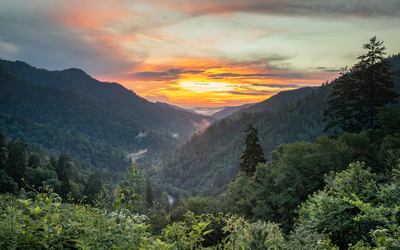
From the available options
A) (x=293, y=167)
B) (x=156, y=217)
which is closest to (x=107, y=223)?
(x=293, y=167)

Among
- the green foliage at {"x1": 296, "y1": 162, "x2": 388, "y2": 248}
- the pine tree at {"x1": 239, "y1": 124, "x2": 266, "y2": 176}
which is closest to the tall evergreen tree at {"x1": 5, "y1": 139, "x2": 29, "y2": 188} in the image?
the pine tree at {"x1": 239, "y1": 124, "x2": 266, "y2": 176}

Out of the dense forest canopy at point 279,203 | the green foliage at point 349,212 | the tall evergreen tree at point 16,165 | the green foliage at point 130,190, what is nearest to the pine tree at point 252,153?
the dense forest canopy at point 279,203

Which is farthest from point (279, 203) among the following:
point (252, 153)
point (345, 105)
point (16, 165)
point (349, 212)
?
point (16, 165)

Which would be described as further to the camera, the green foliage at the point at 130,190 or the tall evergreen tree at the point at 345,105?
the tall evergreen tree at the point at 345,105

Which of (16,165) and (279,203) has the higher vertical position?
(279,203)

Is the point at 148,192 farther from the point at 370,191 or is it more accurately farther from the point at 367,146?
the point at 370,191

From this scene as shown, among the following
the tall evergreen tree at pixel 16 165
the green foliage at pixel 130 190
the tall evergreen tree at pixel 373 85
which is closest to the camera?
the green foliage at pixel 130 190

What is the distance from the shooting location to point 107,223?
4406 millimetres

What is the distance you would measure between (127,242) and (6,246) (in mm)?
2014

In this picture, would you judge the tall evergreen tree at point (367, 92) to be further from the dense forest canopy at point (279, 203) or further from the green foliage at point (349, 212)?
the green foliage at point (349, 212)

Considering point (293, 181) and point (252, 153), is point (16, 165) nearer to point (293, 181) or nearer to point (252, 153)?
point (252, 153)

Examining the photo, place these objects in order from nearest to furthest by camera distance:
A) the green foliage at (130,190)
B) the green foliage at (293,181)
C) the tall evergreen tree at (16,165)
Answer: the green foliage at (130,190)
the green foliage at (293,181)
the tall evergreen tree at (16,165)

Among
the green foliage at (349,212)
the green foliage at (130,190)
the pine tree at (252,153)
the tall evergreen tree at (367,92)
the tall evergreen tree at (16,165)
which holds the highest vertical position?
the tall evergreen tree at (367,92)

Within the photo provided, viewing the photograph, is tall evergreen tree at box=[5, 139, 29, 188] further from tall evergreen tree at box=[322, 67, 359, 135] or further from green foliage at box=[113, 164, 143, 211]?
tall evergreen tree at box=[322, 67, 359, 135]
